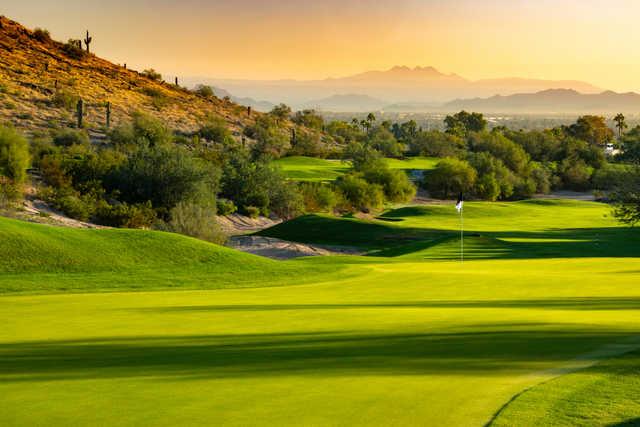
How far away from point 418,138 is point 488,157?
32199mm

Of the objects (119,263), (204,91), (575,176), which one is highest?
(204,91)

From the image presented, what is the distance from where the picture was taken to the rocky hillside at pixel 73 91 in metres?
92.6

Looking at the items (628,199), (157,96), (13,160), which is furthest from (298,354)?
(157,96)

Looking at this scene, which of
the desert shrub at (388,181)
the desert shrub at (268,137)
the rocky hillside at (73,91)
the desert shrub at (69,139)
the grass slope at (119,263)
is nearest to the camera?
the grass slope at (119,263)

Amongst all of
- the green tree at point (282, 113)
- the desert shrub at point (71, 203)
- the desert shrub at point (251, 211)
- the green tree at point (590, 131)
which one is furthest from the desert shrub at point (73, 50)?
the green tree at point (590, 131)

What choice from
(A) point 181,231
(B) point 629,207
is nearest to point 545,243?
(B) point 629,207

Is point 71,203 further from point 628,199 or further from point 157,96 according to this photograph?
point 157,96

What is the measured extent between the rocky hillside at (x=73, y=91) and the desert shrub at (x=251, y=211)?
28365mm

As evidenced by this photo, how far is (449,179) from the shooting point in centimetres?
9644

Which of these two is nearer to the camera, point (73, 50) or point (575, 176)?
point (575, 176)

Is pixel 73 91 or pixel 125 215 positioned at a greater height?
pixel 73 91

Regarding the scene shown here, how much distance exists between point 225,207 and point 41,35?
70.2 m

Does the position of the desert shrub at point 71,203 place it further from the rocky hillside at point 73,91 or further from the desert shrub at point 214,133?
the desert shrub at point 214,133

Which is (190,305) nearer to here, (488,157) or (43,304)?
(43,304)
